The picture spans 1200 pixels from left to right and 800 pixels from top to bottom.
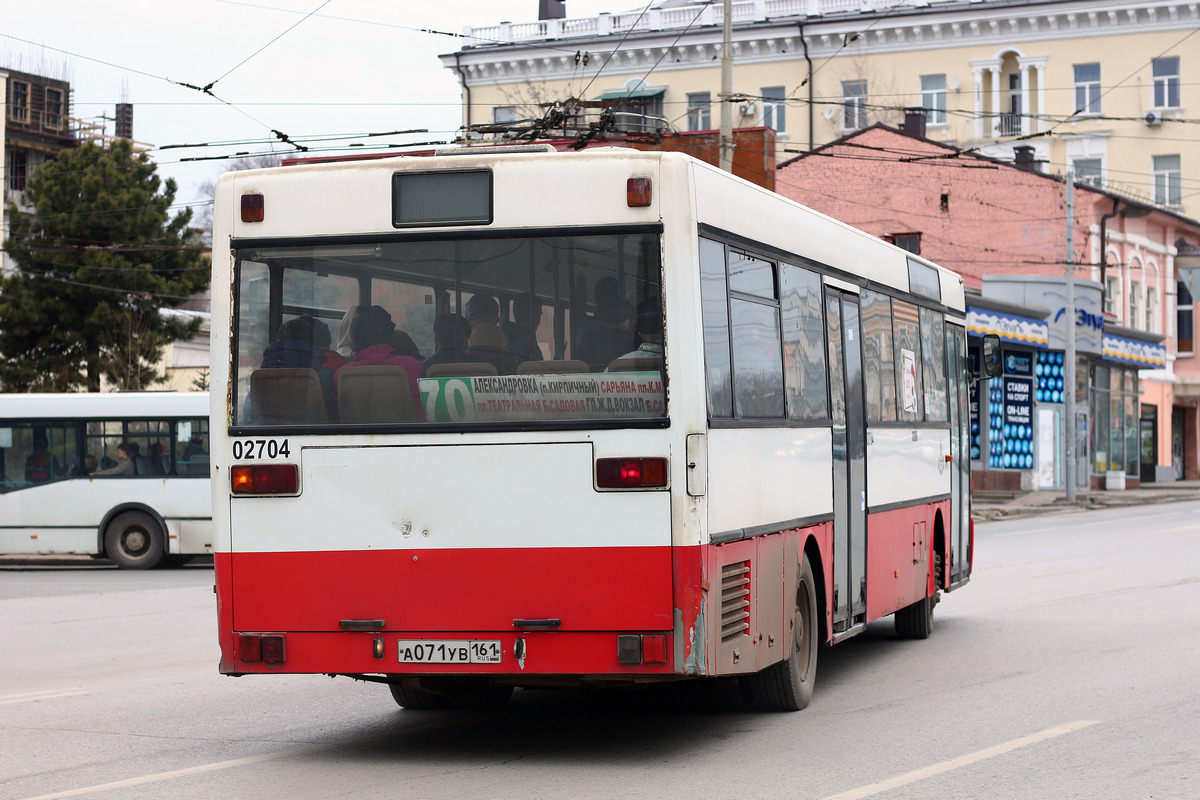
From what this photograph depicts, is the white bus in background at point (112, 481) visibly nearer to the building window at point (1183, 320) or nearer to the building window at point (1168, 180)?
the building window at point (1183, 320)

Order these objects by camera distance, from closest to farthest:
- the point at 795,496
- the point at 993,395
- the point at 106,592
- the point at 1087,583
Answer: the point at 795,496, the point at 1087,583, the point at 106,592, the point at 993,395

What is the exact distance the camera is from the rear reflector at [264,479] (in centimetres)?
777

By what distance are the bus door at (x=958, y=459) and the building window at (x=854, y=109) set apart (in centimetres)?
4876

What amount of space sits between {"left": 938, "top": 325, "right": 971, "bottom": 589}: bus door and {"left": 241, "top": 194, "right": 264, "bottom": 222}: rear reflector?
286 inches

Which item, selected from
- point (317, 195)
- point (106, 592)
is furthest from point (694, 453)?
point (106, 592)

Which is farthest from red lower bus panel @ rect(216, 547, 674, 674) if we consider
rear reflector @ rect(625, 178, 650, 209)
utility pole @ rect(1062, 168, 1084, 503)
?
utility pole @ rect(1062, 168, 1084, 503)

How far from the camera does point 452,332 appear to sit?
7.72 metres

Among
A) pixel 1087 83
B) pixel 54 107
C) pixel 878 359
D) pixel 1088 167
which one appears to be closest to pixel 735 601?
pixel 878 359

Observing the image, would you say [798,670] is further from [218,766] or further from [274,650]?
[218,766]

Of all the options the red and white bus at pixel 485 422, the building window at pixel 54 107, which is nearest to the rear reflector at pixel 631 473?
the red and white bus at pixel 485 422

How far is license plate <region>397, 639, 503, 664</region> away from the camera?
757cm

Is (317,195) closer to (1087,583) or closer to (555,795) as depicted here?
(555,795)

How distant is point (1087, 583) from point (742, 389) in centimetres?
1079

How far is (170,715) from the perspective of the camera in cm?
966
